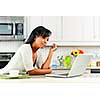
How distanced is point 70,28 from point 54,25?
0.27 metres

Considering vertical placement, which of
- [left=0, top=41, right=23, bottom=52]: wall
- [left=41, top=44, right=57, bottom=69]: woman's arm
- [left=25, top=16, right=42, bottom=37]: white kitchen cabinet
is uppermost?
[left=25, top=16, right=42, bottom=37]: white kitchen cabinet

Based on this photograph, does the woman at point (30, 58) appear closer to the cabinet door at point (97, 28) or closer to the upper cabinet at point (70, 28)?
the upper cabinet at point (70, 28)

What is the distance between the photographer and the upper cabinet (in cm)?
464

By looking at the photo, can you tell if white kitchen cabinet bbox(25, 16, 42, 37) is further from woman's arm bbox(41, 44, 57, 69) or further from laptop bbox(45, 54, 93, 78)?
laptop bbox(45, 54, 93, 78)

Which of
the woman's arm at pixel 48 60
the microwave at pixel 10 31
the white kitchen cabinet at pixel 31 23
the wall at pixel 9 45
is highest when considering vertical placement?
the white kitchen cabinet at pixel 31 23

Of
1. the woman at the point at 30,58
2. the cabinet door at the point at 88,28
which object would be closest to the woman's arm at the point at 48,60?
the woman at the point at 30,58

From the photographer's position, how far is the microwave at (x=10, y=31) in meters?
4.46

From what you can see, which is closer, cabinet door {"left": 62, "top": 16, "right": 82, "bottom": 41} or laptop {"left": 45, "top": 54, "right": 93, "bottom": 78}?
laptop {"left": 45, "top": 54, "right": 93, "bottom": 78}

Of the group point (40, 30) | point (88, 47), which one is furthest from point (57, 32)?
point (40, 30)

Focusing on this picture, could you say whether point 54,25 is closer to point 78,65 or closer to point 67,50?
point 67,50

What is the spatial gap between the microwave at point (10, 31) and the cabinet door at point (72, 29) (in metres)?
0.73

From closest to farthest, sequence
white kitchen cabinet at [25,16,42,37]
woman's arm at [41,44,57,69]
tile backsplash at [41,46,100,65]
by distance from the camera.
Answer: woman's arm at [41,44,57,69] → white kitchen cabinet at [25,16,42,37] → tile backsplash at [41,46,100,65]

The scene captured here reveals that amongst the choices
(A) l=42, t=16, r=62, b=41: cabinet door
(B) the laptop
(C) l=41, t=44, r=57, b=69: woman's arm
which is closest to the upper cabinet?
(A) l=42, t=16, r=62, b=41: cabinet door
